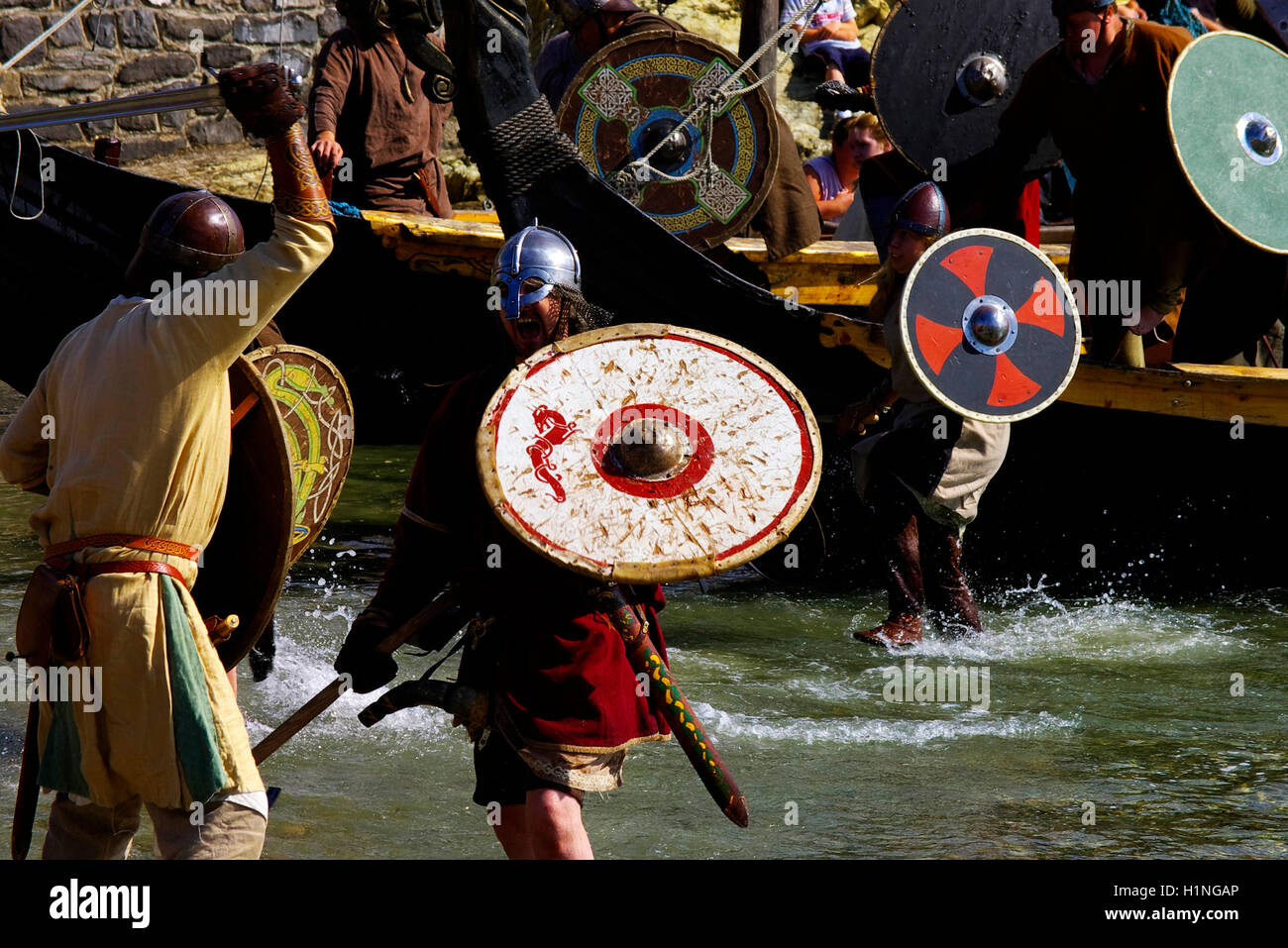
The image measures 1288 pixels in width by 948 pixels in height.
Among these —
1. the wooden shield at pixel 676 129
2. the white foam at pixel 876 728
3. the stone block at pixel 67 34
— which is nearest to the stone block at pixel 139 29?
the stone block at pixel 67 34

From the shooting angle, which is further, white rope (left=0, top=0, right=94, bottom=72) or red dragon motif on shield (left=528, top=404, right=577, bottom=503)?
white rope (left=0, top=0, right=94, bottom=72)

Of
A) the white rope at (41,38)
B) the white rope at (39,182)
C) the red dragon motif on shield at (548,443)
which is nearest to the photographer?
the red dragon motif on shield at (548,443)

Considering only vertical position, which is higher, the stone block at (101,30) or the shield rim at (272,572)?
the stone block at (101,30)

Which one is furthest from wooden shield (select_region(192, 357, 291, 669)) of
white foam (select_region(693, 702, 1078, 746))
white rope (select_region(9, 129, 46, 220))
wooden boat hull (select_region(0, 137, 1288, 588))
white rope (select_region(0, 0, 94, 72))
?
white rope (select_region(0, 0, 94, 72))

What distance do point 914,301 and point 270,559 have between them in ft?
9.03

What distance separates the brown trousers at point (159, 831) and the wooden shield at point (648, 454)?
2.29ft

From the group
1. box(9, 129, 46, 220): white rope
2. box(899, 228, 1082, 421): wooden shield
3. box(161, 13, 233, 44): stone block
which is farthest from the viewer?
box(161, 13, 233, 44): stone block

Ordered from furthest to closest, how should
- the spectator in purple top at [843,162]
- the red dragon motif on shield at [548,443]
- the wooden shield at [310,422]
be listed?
the spectator in purple top at [843,162] < the wooden shield at [310,422] < the red dragon motif on shield at [548,443]

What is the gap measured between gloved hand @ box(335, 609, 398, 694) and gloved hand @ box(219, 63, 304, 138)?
3.15 feet

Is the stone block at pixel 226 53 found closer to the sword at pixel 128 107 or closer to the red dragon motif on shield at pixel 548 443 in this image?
the sword at pixel 128 107

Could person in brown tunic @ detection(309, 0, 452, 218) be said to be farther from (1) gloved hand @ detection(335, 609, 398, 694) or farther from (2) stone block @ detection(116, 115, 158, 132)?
(1) gloved hand @ detection(335, 609, 398, 694)

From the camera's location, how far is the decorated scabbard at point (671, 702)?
10.2 feet

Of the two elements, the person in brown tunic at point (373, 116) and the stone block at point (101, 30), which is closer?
the person in brown tunic at point (373, 116)

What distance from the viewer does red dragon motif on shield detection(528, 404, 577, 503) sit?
3.06 metres
